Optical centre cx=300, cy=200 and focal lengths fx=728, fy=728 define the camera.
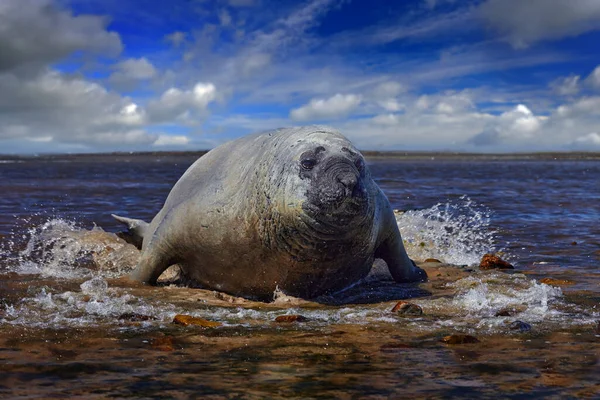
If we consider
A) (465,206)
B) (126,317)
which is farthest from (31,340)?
(465,206)

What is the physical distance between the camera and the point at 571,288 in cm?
696

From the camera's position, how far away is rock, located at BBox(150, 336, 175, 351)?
438 centimetres

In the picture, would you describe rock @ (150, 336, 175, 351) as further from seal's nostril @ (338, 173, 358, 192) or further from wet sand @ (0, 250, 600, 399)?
seal's nostril @ (338, 173, 358, 192)

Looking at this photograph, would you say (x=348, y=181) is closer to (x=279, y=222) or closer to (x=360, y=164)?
(x=360, y=164)

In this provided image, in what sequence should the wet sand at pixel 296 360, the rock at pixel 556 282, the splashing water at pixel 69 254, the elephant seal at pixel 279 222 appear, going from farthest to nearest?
the splashing water at pixel 69 254, the rock at pixel 556 282, the elephant seal at pixel 279 222, the wet sand at pixel 296 360

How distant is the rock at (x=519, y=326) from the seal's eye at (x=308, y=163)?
190 cm

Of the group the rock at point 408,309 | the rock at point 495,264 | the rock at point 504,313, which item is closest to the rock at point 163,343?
the rock at point 408,309

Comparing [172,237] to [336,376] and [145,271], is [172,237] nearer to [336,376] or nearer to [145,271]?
[145,271]

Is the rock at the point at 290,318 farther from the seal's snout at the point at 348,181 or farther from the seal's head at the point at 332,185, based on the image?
the seal's snout at the point at 348,181

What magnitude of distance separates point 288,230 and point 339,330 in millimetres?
1122

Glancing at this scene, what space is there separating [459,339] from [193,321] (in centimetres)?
187

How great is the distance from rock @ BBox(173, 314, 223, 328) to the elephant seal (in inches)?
41.6

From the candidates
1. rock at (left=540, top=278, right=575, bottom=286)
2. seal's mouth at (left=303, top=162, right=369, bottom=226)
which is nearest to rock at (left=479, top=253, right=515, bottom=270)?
rock at (left=540, top=278, right=575, bottom=286)

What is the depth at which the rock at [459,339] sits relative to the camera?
4539mm
